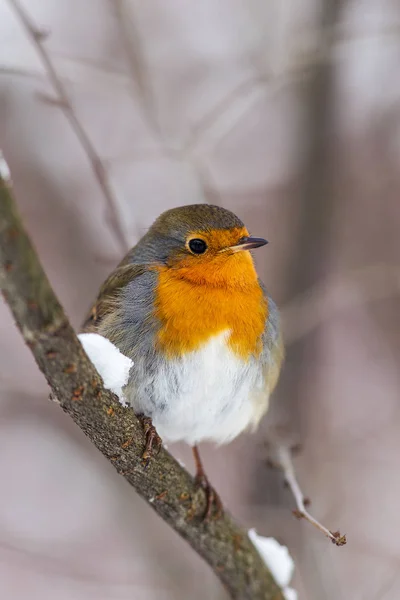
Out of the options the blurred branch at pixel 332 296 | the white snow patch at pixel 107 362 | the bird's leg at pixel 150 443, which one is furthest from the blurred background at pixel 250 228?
the white snow patch at pixel 107 362

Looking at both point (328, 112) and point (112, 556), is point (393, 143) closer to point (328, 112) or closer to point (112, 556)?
point (328, 112)

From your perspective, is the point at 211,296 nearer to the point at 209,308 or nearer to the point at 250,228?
the point at 209,308

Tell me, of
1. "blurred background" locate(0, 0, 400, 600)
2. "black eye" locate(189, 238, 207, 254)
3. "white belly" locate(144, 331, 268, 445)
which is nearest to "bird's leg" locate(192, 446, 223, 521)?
"white belly" locate(144, 331, 268, 445)

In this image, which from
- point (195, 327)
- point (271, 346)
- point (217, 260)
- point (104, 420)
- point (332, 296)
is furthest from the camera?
point (332, 296)

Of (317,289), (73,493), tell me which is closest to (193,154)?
(317,289)

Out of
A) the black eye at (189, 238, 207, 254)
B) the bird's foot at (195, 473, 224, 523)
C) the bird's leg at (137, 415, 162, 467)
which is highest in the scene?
the black eye at (189, 238, 207, 254)

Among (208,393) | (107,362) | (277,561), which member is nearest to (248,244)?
(208,393)

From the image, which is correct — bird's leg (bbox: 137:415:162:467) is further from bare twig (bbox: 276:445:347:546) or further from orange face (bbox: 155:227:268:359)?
bare twig (bbox: 276:445:347:546)
